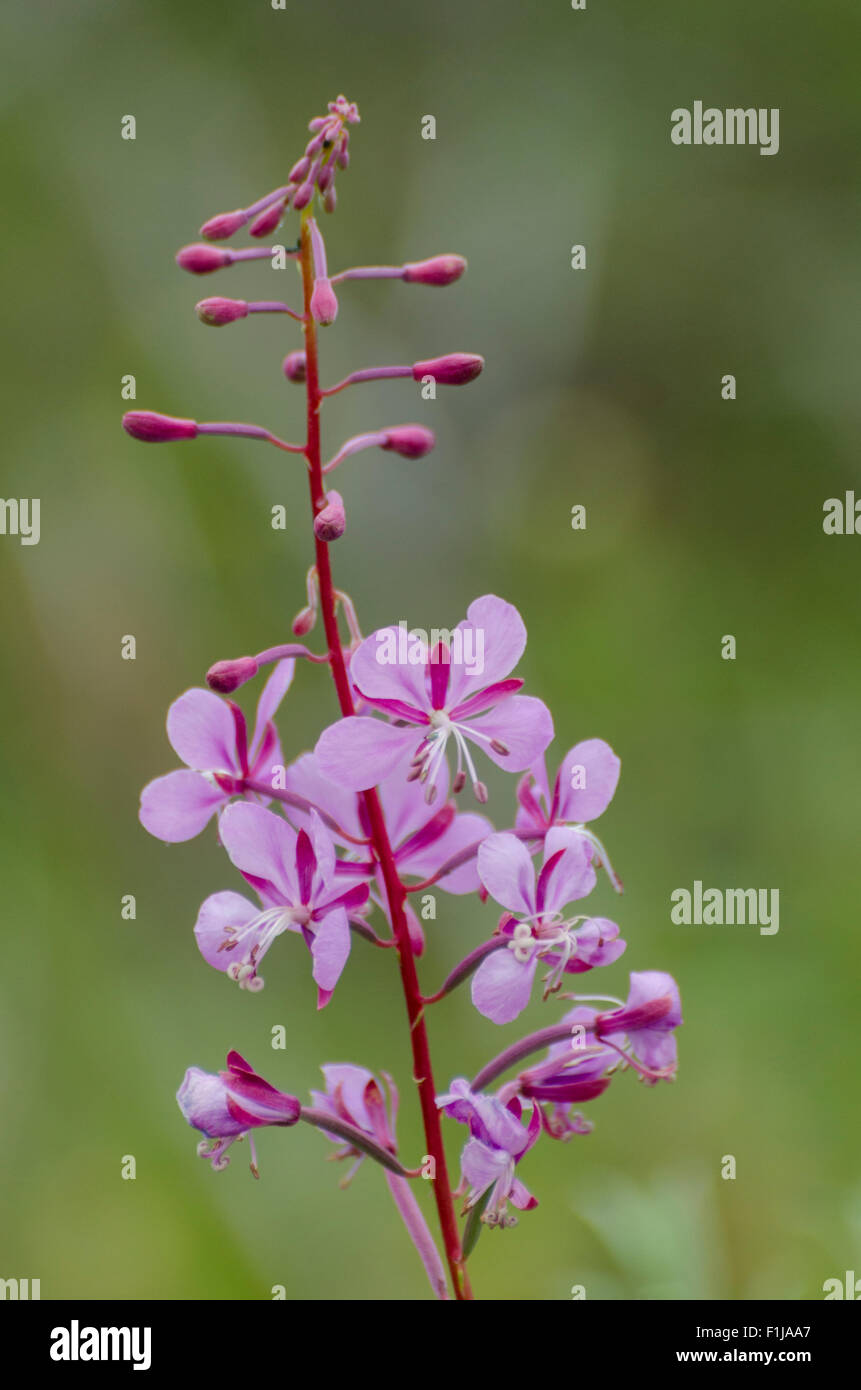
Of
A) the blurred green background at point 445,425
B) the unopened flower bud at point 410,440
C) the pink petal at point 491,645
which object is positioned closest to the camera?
the pink petal at point 491,645

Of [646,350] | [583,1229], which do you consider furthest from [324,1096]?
[646,350]

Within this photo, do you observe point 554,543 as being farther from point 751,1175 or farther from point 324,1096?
point 324,1096

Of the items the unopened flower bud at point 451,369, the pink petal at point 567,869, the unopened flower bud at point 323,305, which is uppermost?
the unopened flower bud at point 323,305

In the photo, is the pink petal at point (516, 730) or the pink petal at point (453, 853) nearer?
the pink petal at point (516, 730)

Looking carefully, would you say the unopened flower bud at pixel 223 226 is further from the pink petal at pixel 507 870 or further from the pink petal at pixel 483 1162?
the pink petal at pixel 483 1162

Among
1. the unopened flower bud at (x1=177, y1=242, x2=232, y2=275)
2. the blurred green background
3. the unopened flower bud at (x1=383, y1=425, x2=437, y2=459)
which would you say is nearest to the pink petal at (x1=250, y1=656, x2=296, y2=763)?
the unopened flower bud at (x1=383, y1=425, x2=437, y2=459)

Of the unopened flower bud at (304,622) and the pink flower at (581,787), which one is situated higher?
the unopened flower bud at (304,622)

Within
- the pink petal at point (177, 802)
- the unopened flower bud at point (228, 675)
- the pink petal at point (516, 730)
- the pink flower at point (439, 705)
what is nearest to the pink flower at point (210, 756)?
the pink petal at point (177, 802)
